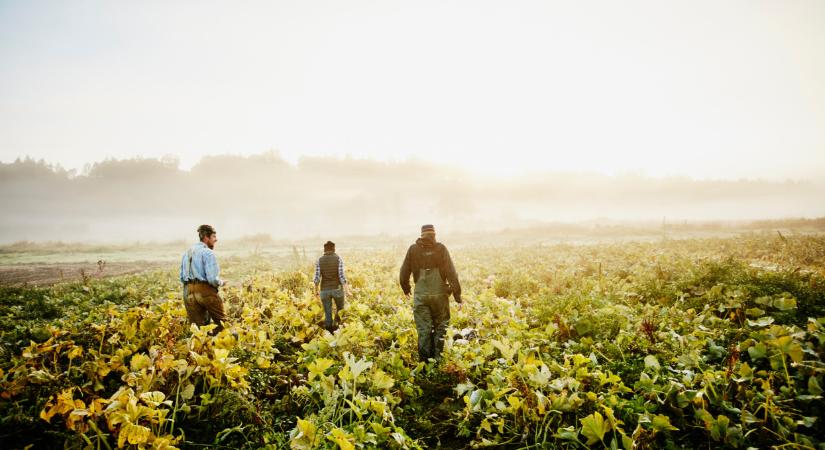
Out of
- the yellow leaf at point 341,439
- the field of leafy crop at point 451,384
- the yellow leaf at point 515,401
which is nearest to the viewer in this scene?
the yellow leaf at point 341,439

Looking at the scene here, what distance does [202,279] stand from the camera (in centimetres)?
603

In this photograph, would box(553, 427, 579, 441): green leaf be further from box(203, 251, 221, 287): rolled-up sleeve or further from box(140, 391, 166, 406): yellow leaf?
box(203, 251, 221, 287): rolled-up sleeve

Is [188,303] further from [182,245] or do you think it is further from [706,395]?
[182,245]

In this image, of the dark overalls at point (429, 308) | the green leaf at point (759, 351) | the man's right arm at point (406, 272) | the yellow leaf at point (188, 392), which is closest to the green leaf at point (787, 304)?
the green leaf at point (759, 351)

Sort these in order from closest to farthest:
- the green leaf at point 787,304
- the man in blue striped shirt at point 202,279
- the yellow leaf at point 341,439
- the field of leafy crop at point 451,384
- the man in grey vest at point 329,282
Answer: the yellow leaf at point 341,439 < the field of leafy crop at point 451,384 < the green leaf at point 787,304 < the man in blue striped shirt at point 202,279 < the man in grey vest at point 329,282

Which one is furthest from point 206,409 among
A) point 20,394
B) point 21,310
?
point 21,310

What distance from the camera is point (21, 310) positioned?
10047mm

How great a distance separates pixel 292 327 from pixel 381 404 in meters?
4.07

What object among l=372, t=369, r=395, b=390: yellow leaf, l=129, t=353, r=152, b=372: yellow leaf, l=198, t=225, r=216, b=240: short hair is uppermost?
l=198, t=225, r=216, b=240: short hair

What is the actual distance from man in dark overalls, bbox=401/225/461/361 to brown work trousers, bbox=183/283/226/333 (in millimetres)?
3471

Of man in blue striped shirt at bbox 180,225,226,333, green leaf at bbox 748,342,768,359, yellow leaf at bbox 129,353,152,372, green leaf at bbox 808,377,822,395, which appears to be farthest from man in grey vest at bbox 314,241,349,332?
green leaf at bbox 808,377,822,395

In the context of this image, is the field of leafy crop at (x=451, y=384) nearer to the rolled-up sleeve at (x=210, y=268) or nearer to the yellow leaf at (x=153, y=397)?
the yellow leaf at (x=153, y=397)

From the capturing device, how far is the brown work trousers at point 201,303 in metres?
6.06

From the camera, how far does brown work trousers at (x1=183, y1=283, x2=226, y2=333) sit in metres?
6.06
